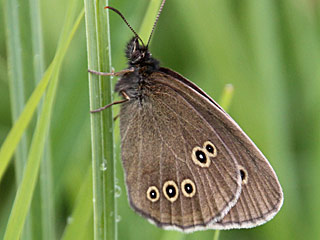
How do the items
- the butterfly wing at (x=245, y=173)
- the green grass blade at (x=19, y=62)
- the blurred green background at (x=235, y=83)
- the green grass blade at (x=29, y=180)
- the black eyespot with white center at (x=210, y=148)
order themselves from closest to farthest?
the green grass blade at (x=29, y=180)
the green grass blade at (x=19, y=62)
the butterfly wing at (x=245, y=173)
the black eyespot with white center at (x=210, y=148)
the blurred green background at (x=235, y=83)

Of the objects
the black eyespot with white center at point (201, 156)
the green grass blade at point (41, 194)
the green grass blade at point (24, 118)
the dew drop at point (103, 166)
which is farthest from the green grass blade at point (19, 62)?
the black eyespot with white center at point (201, 156)

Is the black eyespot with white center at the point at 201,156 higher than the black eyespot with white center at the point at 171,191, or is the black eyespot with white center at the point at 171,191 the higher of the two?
the black eyespot with white center at the point at 201,156

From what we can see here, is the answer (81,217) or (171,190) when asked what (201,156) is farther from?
(81,217)

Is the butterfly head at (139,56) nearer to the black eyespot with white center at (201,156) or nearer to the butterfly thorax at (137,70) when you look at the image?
the butterfly thorax at (137,70)

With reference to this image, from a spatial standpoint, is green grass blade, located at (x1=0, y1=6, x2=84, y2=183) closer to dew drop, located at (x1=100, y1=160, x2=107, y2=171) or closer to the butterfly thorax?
dew drop, located at (x1=100, y1=160, x2=107, y2=171)

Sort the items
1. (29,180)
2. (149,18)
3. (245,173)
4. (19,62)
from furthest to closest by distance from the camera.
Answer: (245,173) < (149,18) < (19,62) < (29,180)

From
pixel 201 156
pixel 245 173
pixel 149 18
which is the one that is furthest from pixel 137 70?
pixel 245 173

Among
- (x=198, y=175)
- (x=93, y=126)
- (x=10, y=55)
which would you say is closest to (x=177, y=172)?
(x=198, y=175)
